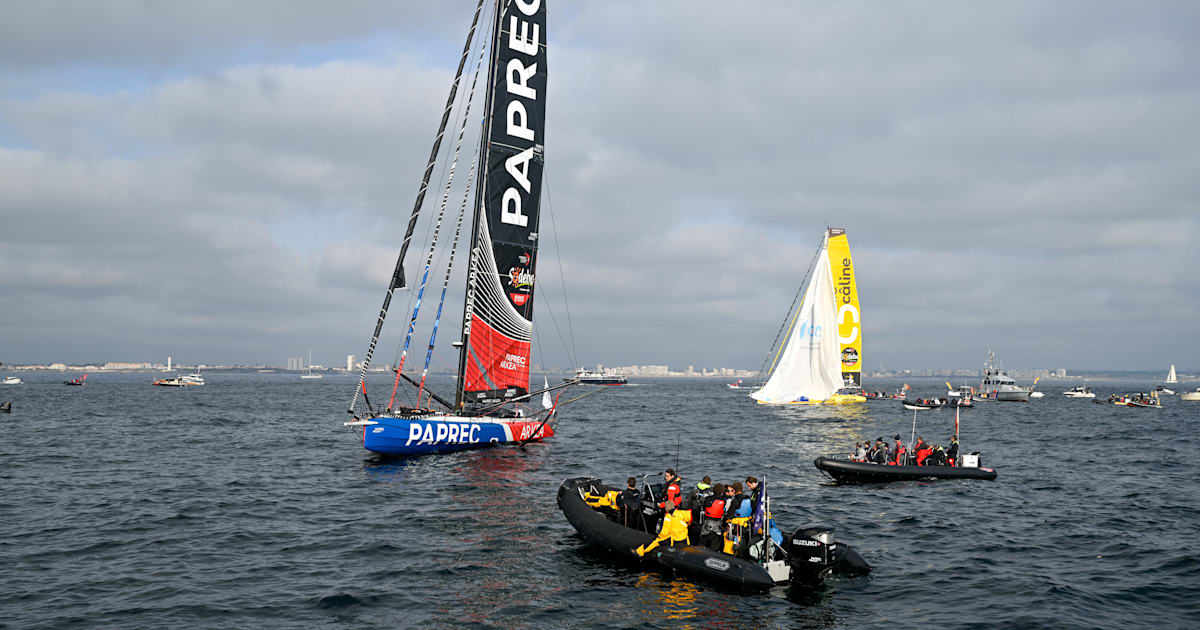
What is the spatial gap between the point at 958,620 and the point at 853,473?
58.6 feet

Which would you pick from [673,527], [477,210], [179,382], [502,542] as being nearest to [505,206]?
[477,210]

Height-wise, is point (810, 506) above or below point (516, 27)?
below

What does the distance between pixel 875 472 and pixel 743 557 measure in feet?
58.4

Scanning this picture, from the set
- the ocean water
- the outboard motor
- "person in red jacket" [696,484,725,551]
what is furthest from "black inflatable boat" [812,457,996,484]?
the outboard motor

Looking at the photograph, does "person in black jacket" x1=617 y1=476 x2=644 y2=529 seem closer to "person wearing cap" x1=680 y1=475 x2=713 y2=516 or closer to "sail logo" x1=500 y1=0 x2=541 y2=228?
"person wearing cap" x1=680 y1=475 x2=713 y2=516

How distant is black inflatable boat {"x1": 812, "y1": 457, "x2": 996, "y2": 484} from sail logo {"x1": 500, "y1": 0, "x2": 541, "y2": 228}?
20.1 m

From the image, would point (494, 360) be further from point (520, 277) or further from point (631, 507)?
point (631, 507)

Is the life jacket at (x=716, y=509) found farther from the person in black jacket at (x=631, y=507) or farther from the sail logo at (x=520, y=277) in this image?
the sail logo at (x=520, y=277)

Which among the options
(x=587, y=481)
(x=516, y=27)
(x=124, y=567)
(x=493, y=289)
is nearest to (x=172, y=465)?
(x=493, y=289)

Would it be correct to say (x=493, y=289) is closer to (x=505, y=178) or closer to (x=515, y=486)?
(x=505, y=178)

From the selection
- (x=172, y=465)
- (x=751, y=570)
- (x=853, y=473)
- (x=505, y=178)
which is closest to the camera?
(x=751, y=570)

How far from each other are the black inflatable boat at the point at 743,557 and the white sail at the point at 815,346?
60.7m

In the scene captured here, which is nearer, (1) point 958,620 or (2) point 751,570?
(1) point 958,620

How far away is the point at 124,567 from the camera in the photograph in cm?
2009
